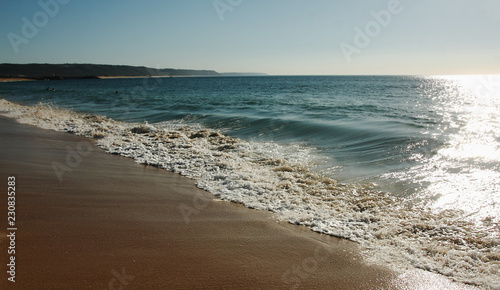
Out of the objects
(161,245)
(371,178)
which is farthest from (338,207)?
(161,245)

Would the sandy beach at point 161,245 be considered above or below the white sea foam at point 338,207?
below

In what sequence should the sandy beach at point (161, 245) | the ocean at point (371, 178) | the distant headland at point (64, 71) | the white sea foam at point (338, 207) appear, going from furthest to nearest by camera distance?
the distant headland at point (64, 71) < the ocean at point (371, 178) < the white sea foam at point (338, 207) < the sandy beach at point (161, 245)

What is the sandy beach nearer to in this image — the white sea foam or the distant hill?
the white sea foam

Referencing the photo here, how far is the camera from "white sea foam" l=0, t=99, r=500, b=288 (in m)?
3.78

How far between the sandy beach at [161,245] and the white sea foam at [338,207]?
35cm

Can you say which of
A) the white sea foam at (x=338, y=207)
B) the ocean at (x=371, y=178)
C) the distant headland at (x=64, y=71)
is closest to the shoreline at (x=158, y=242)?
the white sea foam at (x=338, y=207)

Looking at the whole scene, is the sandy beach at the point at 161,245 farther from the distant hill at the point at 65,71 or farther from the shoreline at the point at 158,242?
the distant hill at the point at 65,71

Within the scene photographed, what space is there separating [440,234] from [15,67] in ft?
507

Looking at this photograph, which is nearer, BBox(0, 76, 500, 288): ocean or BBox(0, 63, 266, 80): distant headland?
BBox(0, 76, 500, 288): ocean

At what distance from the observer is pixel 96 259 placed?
3395mm

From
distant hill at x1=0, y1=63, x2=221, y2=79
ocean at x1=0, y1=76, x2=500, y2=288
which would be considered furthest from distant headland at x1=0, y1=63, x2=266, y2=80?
ocean at x1=0, y1=76, x2=500, y2=288

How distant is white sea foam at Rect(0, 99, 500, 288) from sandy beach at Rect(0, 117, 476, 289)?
0.35m

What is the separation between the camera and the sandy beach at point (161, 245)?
10.4 ft

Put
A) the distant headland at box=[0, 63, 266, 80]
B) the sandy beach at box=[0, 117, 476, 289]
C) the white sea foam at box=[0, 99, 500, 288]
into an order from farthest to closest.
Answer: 1. the distant headland at box=[0, 63, 266, 80]
2. the white sea foam at box=[0, 99, 500, 288]
3. the sandy beach at box=[0, 117, 476, 289]
